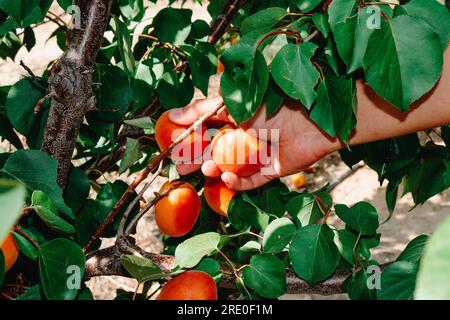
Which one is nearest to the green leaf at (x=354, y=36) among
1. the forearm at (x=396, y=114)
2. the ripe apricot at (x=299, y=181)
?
the forearm at (x=396, y=114)

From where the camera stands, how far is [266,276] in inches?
30.5

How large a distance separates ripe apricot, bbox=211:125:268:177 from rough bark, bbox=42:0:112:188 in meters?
0.27

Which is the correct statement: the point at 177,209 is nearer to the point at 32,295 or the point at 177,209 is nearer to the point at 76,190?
the point at 76,190

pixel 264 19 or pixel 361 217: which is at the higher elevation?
pixel 264 19

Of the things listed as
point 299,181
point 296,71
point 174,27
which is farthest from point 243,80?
point 299,181

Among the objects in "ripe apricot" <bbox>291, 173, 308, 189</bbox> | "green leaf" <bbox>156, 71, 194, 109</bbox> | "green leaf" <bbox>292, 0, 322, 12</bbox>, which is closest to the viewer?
"green leaf" <bbox>292, 0, 322, 12</bbox>

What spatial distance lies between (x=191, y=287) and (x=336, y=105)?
1.09 feet

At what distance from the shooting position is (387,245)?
1.93m

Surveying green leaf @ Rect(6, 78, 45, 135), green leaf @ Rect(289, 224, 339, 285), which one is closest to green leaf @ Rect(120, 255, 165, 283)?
green leaf @ Rect(289, 224, 339, 285)

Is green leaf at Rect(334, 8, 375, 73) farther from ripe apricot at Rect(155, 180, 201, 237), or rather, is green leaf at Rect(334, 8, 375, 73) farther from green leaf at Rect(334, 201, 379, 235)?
ripe apricot at Rect(155, 180, 201, 237)

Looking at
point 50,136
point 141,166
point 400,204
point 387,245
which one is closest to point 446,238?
point 50,136

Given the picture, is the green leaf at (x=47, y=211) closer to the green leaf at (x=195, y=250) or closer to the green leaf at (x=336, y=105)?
the green leaf at (x=195, y=250)

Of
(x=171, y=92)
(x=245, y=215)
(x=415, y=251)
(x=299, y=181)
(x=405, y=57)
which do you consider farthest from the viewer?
(x=299, y=181)

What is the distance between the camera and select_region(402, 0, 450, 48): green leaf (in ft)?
2.23
